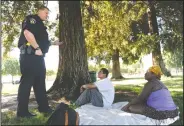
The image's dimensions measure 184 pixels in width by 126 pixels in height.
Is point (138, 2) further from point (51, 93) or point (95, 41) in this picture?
point (51, 93)

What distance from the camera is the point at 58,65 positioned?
150 cm

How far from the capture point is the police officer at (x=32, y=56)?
1.11 metres

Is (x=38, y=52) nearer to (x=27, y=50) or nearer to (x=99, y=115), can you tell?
(x=27, y=50)

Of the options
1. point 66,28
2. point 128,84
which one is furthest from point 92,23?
point 128,84

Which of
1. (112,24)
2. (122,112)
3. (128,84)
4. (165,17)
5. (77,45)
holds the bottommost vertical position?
(122,112)

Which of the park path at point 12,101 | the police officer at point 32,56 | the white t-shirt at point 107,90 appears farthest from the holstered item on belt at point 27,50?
the white t-shirt at point 107,90

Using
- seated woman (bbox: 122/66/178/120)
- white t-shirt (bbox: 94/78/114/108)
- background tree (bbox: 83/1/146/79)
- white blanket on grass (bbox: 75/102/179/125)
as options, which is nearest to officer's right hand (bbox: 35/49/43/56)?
white blanket on grass (bbox: 75/102/179/125)

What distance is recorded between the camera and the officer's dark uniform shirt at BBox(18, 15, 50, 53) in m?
1.13

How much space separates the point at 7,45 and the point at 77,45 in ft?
1.29

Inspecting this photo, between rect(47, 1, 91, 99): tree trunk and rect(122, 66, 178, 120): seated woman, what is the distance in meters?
0.53

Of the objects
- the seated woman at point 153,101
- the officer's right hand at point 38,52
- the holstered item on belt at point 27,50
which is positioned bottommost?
Result: the seated woman at point 153,101

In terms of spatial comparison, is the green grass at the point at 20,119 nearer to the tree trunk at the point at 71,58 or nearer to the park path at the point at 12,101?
the park path at the point at 12,101

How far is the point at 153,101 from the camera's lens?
2.81 meters

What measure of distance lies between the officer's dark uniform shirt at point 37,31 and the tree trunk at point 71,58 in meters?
0.30
